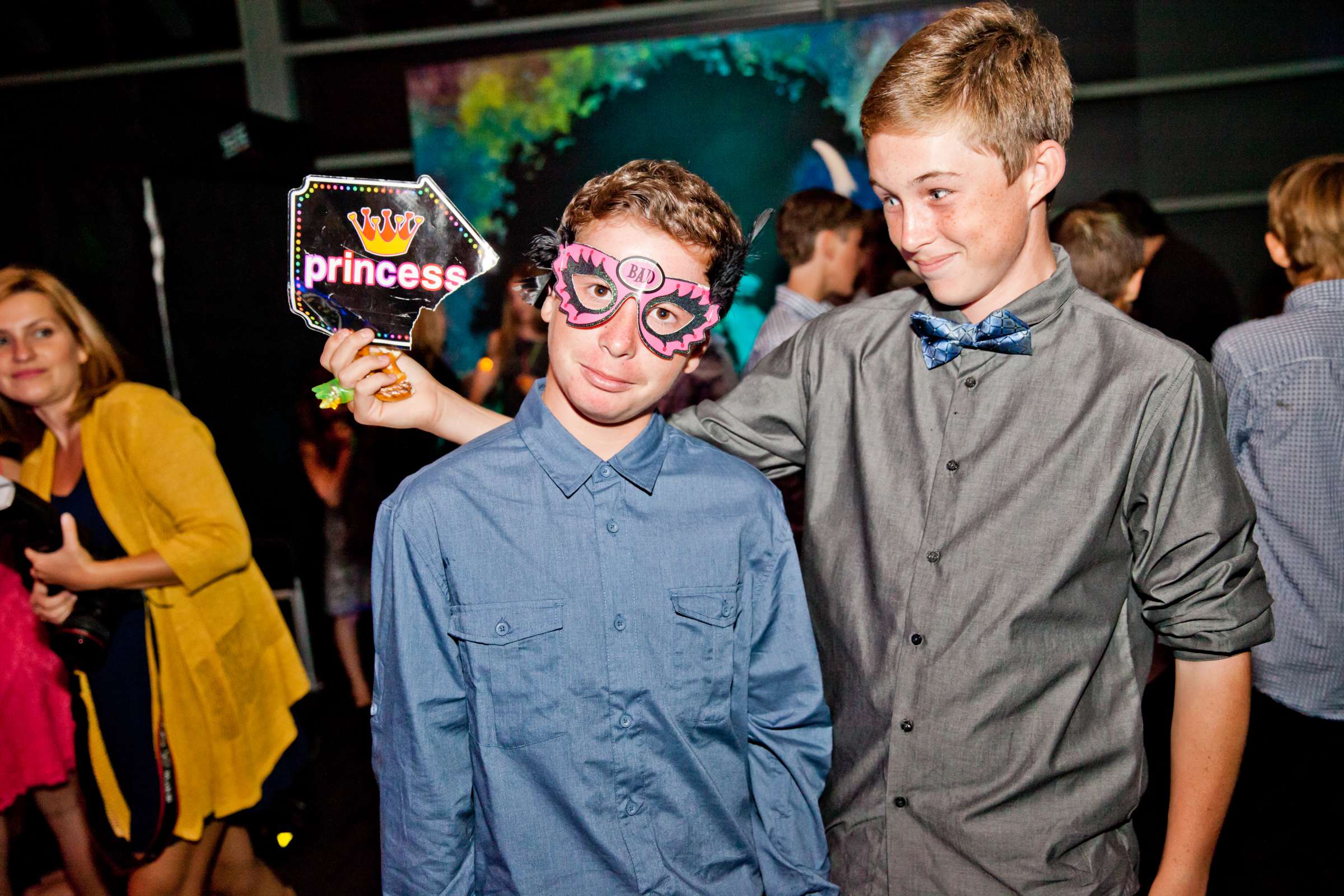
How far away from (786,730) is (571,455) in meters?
0.56

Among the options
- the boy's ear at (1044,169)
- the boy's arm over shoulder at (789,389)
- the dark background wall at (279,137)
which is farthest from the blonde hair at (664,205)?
the dark background wall at (279,137)

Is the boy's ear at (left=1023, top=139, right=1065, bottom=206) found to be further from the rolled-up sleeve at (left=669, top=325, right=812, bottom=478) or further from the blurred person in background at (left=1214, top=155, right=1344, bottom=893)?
the blurred person in background at (left=1214, top=155, right=1344, bottom=893)

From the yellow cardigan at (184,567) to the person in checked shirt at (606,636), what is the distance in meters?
1.18

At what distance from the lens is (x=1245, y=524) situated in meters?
1.33

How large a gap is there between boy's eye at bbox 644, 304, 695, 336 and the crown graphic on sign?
458 mm

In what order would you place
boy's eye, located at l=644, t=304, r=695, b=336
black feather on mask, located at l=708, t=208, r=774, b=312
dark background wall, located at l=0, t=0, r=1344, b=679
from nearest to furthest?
boy's eye, located at l=644, t=304, r=695, b=336, black feather on mask, located at l=708, t=208, r=774, b=312, dark background wall, located at l=0, t=0, r=1344, b=679

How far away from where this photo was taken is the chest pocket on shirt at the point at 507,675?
4.52 ft

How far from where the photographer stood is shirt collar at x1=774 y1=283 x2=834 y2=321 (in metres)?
3.47

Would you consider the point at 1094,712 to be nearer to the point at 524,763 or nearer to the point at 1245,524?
the point at 1245,524

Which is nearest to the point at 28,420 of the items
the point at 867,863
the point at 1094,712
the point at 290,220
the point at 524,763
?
the point at 290,220

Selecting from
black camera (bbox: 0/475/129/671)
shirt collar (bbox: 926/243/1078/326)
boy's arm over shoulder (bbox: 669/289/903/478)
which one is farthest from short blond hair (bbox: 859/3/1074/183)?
black camera (bbox: 0/475/129/671)

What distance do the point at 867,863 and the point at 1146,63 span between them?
14.5ft

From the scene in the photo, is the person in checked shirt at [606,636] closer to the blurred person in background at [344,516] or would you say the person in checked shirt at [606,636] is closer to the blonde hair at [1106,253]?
the blonde hair at [1106,253]

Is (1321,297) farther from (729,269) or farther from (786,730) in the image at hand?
(786,730)
